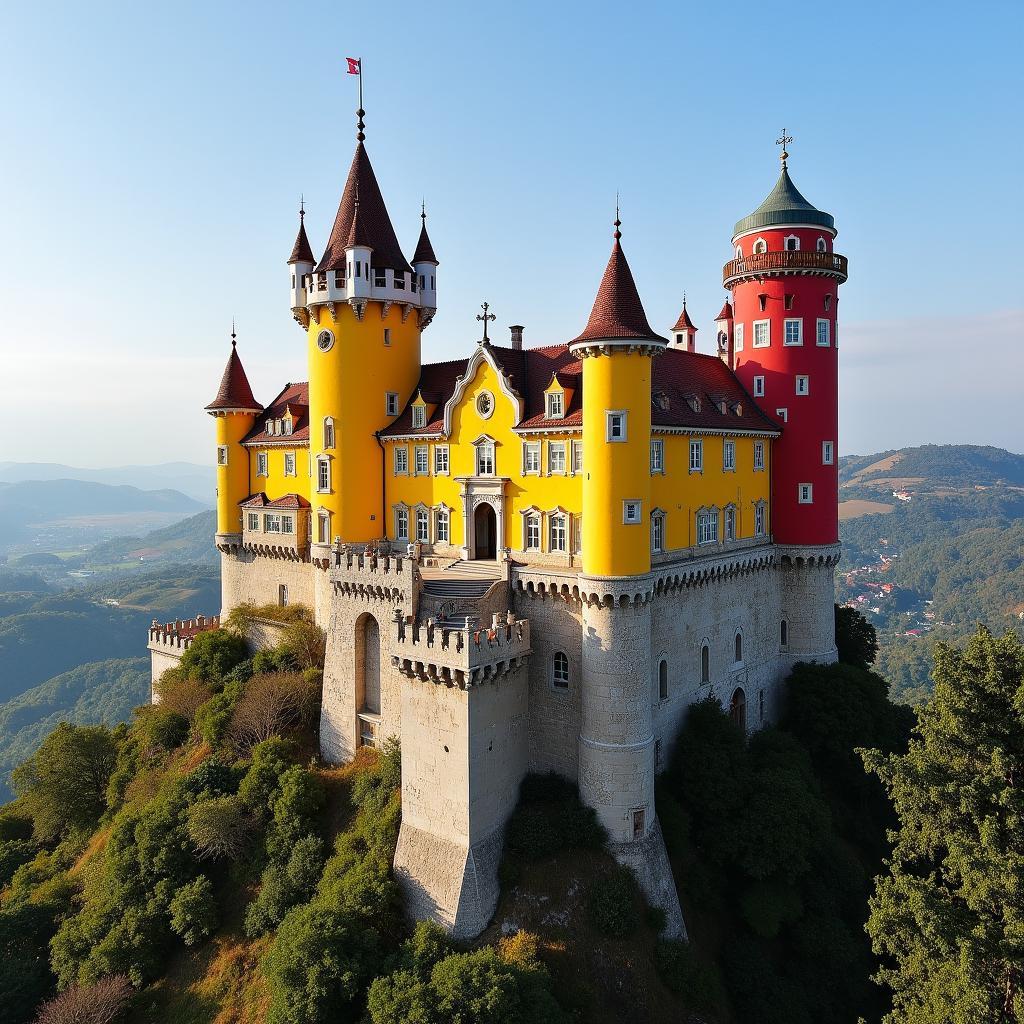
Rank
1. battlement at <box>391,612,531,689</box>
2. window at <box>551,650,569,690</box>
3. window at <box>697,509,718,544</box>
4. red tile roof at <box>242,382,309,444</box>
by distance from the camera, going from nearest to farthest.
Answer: battlement at <box>391,612,531,689</box>
window at <box>551,650,569,690</box>
window at <box>697,509,718,544</box>
red tile roof at <box>242,382,309,444</box>

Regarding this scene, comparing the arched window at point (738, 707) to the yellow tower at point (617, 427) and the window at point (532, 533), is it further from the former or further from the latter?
the window at point (532, 533)

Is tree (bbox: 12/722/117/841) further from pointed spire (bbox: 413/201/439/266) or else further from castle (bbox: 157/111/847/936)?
pointed spire (bbox: 413/201/439/266)

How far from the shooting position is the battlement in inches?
1239

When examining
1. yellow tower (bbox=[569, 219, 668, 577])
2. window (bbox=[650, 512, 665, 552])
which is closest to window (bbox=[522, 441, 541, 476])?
yellow tower (bbox=[569, 219, 668, 577])

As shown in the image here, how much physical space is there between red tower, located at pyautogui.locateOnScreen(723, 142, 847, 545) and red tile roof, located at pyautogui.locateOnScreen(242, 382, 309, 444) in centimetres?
2854

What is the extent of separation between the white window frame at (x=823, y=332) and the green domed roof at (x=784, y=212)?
225 inches

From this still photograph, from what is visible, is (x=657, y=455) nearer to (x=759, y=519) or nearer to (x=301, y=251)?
(x=759, y=519)

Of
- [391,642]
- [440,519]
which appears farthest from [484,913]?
[440,519]

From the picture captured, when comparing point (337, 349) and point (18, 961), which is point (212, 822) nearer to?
point (18, 961)

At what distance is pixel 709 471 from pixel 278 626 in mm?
27116

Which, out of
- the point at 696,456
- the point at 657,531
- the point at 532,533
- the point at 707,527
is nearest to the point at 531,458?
the point at 532,533

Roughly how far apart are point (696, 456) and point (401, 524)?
54.6 ft

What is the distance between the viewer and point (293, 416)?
50.8m

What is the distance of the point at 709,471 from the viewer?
41.6 m
